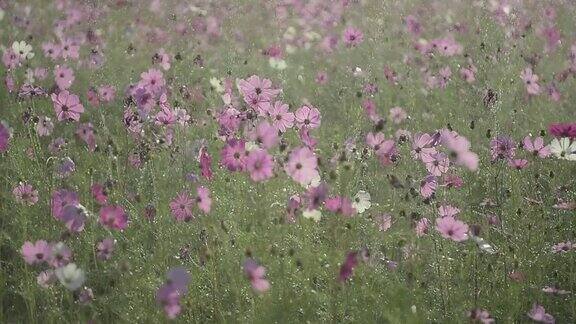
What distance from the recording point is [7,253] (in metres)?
2.21

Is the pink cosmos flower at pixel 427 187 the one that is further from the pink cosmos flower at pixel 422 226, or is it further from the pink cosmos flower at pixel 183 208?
the pink cosmos flower at pixel 183 208

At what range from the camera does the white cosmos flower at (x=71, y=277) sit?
156cm

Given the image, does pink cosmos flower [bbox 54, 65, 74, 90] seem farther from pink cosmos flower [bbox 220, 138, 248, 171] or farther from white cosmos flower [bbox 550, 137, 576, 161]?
white cosmos flower [bbox 550, 137, 576, 161]

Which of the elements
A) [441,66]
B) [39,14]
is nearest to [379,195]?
[441,66]

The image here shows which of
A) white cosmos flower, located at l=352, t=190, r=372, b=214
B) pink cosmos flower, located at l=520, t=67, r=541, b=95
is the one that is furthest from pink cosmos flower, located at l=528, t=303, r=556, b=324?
pink cosmos flower, located at l=520, t=67, r=541, b=95

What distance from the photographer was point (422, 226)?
6.63 ft

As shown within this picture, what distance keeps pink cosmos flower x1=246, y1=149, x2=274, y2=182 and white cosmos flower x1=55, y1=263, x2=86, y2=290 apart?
18.4 inches

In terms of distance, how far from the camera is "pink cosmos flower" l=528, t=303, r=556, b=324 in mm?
1731

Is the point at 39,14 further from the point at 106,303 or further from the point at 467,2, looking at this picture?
the point at 106,303

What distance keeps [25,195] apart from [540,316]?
58.2 inches

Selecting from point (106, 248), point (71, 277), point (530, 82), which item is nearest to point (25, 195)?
point (106, 248)

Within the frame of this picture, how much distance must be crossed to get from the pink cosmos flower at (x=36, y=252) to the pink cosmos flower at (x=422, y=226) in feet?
3.21

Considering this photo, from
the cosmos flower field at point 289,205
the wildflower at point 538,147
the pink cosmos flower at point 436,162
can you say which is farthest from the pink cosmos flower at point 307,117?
the wildflower at point 538,147

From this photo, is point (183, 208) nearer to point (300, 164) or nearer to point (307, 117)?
point (300, 164)
